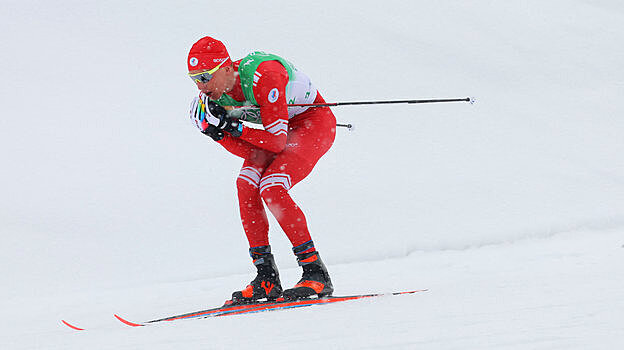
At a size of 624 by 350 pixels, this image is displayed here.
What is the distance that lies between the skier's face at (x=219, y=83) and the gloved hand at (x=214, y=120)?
0.12 m

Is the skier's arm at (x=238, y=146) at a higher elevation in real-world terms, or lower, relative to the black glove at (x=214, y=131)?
higher

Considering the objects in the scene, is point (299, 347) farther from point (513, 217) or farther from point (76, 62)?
point (76, 62)

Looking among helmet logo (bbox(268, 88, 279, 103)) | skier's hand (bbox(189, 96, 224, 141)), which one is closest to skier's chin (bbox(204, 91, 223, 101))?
skier's hand (bbox(189, 96, 224, 141))

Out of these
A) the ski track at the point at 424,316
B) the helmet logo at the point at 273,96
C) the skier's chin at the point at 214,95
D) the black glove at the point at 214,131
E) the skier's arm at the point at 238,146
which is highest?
the skier's chin at the point at 214,95

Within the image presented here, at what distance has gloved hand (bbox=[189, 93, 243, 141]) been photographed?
3975 mm

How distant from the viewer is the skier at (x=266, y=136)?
4.10m

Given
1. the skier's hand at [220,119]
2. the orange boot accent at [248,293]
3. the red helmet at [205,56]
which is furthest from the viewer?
the orange boot accent at [248,293]

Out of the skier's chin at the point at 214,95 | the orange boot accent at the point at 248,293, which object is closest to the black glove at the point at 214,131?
the skier's chin at the point at 214,95

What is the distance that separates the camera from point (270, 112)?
4105 millimetres

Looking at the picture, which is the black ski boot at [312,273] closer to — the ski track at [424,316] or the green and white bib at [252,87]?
the ski track at [424,316]

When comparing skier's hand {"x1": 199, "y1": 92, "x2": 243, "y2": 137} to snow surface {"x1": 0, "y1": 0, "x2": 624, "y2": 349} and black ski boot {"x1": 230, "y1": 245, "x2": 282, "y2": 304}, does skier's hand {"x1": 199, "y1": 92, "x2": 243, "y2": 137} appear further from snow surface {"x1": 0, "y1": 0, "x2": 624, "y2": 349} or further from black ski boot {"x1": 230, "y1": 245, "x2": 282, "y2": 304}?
snow surface {"x1": 0, "y1": 0, "x2": 624, "y2": 349}

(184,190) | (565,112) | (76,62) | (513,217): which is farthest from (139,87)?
(513,217)

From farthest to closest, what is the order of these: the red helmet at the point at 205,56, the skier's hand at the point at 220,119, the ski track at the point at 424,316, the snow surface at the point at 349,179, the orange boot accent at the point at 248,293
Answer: the orange boot accent at the point at 248,293 → the red helmet at the point at 205,56 → the skier's hand at the point at 220,119 → the snow surface at the point at 349,179 → the ski track at the point at 424,316

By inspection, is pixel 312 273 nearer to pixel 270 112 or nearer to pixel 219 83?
pixel 270 112
